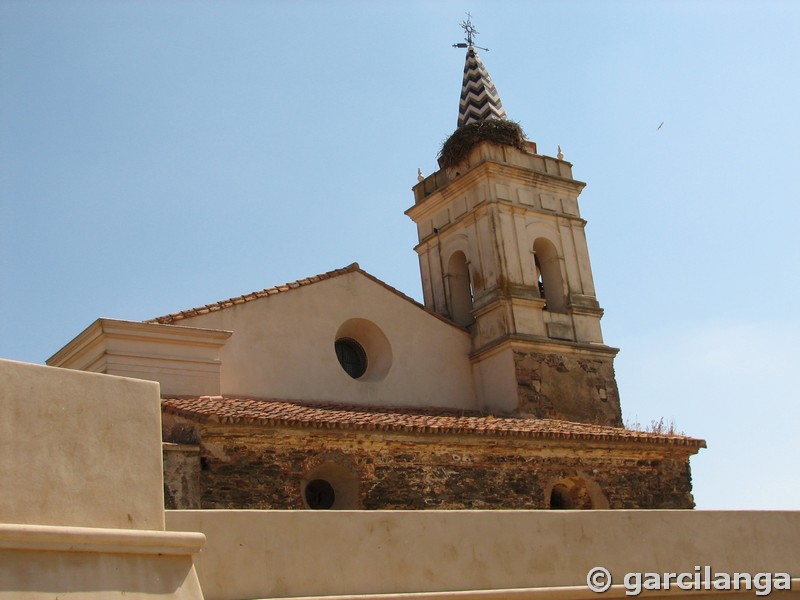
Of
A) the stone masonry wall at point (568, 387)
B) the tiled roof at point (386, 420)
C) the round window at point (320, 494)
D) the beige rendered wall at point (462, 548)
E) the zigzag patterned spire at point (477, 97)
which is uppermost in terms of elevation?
the zigzag patterned spire at point (477, 97)

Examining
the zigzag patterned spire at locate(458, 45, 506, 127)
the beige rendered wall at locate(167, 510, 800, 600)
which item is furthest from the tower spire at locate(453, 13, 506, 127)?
the beige rendered wall at locate(167, 510, 800, 600)

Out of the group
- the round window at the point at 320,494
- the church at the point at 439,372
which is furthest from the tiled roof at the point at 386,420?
the round window at the point at 320,494

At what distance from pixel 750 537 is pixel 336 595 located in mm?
5788

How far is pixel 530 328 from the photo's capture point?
2023 cm

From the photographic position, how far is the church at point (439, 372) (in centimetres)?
1466

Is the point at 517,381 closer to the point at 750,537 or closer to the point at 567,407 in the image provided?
the point at 567,407

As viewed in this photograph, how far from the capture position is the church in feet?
48.1

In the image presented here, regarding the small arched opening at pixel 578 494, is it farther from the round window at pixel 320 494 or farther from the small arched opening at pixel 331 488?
the round window at pixel 320 494

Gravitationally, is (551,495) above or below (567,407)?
below

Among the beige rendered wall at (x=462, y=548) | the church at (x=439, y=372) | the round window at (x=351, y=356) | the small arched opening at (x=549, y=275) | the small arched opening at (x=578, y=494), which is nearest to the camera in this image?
the beige rendered wall at (x=462, y=548)

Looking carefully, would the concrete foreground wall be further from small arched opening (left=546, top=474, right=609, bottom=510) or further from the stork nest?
the stork nest

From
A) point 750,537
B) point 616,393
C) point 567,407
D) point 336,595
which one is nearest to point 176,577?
point 336,595

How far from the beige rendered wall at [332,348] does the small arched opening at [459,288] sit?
1.11m

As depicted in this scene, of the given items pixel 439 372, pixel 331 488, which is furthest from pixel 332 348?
pixel 331 488
